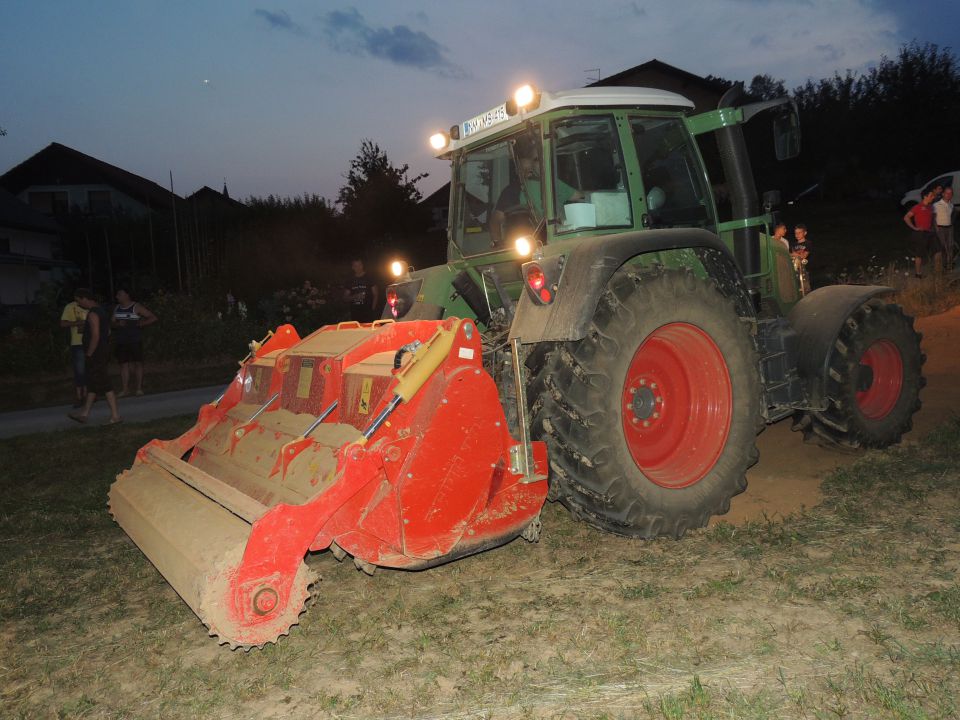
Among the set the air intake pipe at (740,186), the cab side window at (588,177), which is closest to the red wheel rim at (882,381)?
the air intake pipe at (740,186)

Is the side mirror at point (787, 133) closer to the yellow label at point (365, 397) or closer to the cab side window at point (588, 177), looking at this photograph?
the cab side window at point (588, 177)

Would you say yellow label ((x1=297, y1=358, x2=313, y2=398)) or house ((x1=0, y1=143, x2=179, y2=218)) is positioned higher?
house ((x1=0, y1=143, x2=179, y2=218))

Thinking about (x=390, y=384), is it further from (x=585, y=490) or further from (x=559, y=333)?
(x=585, y=490)

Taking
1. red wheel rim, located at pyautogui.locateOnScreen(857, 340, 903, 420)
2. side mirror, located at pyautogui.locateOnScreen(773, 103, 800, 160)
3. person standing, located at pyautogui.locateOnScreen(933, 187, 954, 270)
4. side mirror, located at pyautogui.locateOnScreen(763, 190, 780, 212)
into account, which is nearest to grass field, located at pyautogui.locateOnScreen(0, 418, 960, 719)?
red wheel rim, located at pyautogui.locateOnScreen(857, 340, 903, 420)

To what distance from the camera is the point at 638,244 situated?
3.68 m

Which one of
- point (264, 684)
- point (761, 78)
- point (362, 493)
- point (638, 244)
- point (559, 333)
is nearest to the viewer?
point (264, 684)

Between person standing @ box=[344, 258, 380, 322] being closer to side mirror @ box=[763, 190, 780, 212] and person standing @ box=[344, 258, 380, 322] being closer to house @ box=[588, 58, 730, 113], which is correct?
side mirror @ box=[763, 190, 780, 212]

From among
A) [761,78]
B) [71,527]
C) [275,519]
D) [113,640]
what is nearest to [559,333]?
[275,519]

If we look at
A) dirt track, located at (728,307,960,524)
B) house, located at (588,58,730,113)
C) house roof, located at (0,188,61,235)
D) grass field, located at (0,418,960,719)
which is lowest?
grass field, located at (0,418,960,719)

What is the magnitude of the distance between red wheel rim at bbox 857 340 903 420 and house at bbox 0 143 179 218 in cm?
3713

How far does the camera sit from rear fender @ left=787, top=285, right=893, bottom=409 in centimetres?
482

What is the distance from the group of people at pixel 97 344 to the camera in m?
8.73

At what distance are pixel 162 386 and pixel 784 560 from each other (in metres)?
11.2

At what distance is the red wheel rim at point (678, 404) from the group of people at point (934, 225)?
9.55 m
